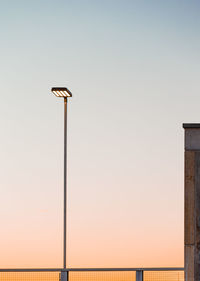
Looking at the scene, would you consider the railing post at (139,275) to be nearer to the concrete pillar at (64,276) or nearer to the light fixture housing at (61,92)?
the concrete pillar at (64,276)

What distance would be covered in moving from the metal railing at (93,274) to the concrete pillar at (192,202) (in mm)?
662

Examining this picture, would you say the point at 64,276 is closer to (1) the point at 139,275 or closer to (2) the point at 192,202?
(1) the point at 139,275

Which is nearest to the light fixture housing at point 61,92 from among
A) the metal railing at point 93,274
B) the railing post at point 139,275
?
the metal railing at point 93,274

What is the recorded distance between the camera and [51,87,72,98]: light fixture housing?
20.8 metres

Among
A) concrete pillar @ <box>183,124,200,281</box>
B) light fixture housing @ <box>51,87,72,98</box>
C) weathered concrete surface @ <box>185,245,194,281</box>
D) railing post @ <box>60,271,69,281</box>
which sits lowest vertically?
railing post @ <box>60,271,69,281</box>

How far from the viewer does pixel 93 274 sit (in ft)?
51.3

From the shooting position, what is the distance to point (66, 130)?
21.8 meters

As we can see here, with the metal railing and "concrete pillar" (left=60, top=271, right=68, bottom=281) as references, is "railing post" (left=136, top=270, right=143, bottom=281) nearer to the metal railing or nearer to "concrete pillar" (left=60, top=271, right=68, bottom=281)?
the metal railing

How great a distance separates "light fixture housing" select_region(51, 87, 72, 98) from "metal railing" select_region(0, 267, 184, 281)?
6.87m

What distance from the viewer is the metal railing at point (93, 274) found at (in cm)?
1542

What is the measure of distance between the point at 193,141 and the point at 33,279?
519cm

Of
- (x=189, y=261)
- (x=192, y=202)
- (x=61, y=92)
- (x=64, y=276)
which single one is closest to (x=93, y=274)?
(x=64, y=276)

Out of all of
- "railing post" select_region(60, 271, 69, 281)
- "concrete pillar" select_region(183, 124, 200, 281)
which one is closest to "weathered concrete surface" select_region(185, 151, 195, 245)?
"concrete pillar" select_region(183, 124, 200, 281)

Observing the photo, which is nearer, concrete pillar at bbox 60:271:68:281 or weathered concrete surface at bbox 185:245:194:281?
weathered concrete surface at bbox 185:245:194:281
